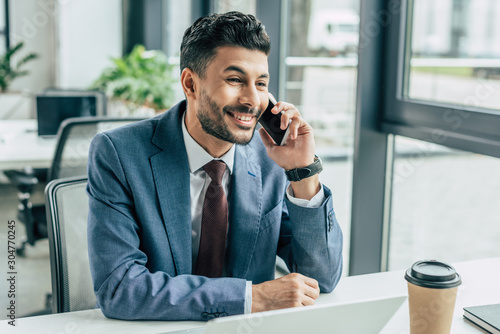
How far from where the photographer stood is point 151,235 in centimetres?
125

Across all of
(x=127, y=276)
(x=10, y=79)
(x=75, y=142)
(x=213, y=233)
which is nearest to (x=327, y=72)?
(x=75, y=142)

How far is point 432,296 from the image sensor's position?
0.96m

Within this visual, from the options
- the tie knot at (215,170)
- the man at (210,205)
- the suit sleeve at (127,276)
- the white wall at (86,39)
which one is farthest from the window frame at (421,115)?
the white wall at (86,39)

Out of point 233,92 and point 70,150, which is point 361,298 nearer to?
point 233,92

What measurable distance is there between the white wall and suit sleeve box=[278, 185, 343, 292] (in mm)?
5294

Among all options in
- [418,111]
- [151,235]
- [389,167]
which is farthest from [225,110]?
[389,167]

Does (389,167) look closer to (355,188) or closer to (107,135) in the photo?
(355,188)

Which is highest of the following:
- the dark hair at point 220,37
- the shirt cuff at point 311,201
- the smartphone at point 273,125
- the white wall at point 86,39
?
the white wall at point 86,39

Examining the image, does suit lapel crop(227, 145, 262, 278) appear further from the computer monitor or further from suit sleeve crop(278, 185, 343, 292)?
the computer monitor

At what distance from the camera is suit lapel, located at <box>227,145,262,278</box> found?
1.36m

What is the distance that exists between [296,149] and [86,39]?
5426 mm

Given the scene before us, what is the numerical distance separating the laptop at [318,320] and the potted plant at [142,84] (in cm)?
344

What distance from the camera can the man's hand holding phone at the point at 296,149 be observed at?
4.46ft

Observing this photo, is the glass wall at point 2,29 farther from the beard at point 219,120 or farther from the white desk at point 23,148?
the beard at point 219,120
